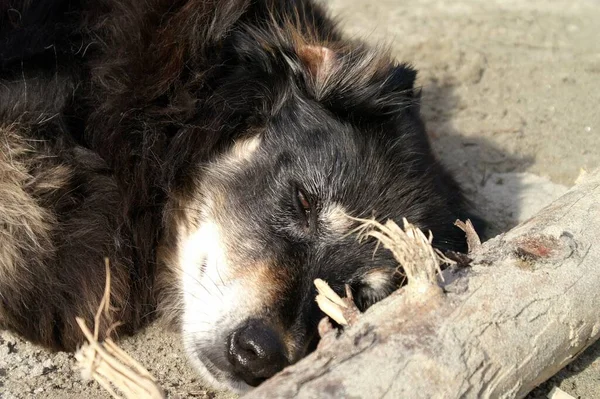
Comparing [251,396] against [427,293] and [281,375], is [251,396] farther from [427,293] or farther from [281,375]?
[427,293]

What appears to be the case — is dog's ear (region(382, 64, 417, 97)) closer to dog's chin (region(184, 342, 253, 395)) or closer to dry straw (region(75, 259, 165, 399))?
dog's chin (region(184, 342, 253, 395))

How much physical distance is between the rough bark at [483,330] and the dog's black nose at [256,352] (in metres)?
0.48

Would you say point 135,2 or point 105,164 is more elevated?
point 135,2

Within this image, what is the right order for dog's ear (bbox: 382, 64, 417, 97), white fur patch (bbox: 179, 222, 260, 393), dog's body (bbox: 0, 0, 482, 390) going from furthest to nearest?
dog's ear (bbox: 382, 64, 417, 97)
dog's body (bbox: 0, 0, 482, 390)
white fur patch (bbox: 179, 222, 260, 393)

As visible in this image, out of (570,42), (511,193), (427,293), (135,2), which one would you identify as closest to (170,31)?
(135,2)

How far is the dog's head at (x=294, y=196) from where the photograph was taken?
93.4 inches

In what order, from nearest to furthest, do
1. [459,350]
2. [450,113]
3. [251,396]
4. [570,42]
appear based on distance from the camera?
1. [251,396]
2. [459,350]
3. [450,113]
4. [570,42]

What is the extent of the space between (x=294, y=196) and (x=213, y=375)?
75cm

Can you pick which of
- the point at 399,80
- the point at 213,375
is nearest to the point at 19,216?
the point at 213,375

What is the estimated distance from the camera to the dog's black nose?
7.12ft

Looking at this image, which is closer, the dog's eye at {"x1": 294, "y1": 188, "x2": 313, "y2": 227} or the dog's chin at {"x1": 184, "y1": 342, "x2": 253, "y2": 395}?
the dog's chin at {"x1": 184, "y1": 342, "x2": 253, "y2": 395}

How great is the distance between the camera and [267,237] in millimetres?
2562

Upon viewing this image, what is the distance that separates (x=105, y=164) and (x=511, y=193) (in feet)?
7.98

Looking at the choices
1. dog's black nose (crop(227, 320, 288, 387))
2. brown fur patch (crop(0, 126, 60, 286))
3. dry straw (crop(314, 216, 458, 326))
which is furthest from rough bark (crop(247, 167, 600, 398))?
brown fur patch (crop(0, 126, 60, 286))
